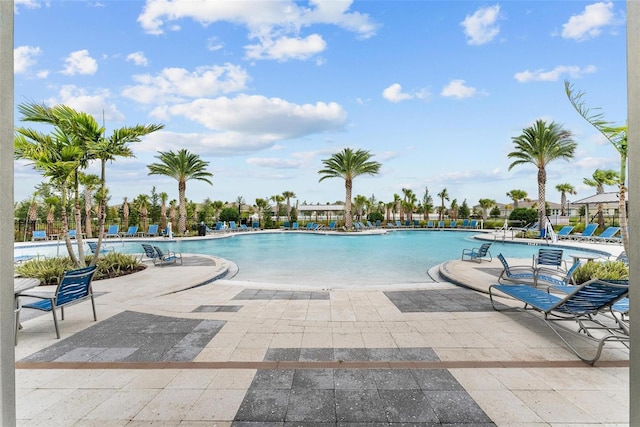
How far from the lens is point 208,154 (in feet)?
87.0

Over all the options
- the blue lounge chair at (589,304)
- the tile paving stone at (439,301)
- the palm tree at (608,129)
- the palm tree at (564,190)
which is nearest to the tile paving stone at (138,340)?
the tile paving stone at (439,301)

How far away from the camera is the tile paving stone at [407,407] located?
7.72 ft

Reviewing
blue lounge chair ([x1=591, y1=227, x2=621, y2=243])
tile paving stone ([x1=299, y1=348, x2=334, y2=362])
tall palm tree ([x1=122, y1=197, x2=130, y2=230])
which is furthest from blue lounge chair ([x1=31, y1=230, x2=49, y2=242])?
A: blue lounge chair ([x1=591, y1=227, x2=621, y2=243])

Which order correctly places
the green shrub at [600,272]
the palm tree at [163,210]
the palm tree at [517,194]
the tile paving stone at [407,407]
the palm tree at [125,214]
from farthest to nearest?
the palm tree at [517,194] → the palm tree at [163,210] → the palm tree at [125,214] → the green shrub at [600,272] → the tile paving stone at [407,407]

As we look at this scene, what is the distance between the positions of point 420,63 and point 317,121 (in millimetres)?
12578

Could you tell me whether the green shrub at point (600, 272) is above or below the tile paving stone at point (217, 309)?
above

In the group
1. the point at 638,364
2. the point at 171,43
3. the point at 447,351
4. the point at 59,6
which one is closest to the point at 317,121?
the point at 171,43

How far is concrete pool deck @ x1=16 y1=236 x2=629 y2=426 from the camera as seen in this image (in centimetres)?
243

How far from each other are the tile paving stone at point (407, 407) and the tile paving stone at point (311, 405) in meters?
0.46

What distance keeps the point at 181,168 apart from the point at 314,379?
2542 cm

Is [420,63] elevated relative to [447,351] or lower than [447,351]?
elevated

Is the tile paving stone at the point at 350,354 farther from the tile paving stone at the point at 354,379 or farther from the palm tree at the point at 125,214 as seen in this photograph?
the palm tree at the point at 125,214

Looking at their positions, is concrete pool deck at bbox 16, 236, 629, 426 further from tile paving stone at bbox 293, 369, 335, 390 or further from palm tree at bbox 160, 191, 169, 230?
palm tree at bbox 160, 191, 169, 230

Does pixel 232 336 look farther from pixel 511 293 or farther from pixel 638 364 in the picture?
pixel 511 293
